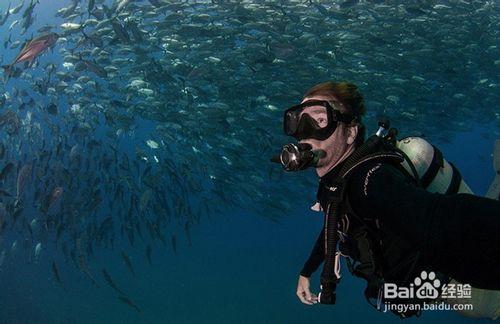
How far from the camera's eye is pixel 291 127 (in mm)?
2576

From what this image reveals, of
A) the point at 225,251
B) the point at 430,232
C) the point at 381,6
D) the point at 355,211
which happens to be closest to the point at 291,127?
the point at 355,211

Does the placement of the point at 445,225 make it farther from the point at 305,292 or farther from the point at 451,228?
the point at 305,292

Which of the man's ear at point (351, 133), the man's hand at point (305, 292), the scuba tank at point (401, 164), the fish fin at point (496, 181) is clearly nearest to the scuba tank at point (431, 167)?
the scuba tank at point (401, 164)

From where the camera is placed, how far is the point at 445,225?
1.33 meters

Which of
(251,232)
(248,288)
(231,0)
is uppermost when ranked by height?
(231,0)

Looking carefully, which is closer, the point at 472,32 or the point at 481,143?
the point at 472,32

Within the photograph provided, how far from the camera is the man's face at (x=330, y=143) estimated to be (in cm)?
244

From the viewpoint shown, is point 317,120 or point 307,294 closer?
point 317,120

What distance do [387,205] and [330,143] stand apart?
0.89 m

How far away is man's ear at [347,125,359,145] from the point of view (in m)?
2.50

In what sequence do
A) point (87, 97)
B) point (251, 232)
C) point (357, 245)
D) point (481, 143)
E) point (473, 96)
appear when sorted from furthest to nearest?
1. point (251, 232)
2. point (481, 143)
3. point (473, 96)
4. point (87, 97)
5. point (357, 245)

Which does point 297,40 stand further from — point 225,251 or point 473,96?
point 225,251

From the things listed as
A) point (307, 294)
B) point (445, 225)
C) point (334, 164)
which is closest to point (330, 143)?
point (334, 164)

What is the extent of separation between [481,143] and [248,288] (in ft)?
115
